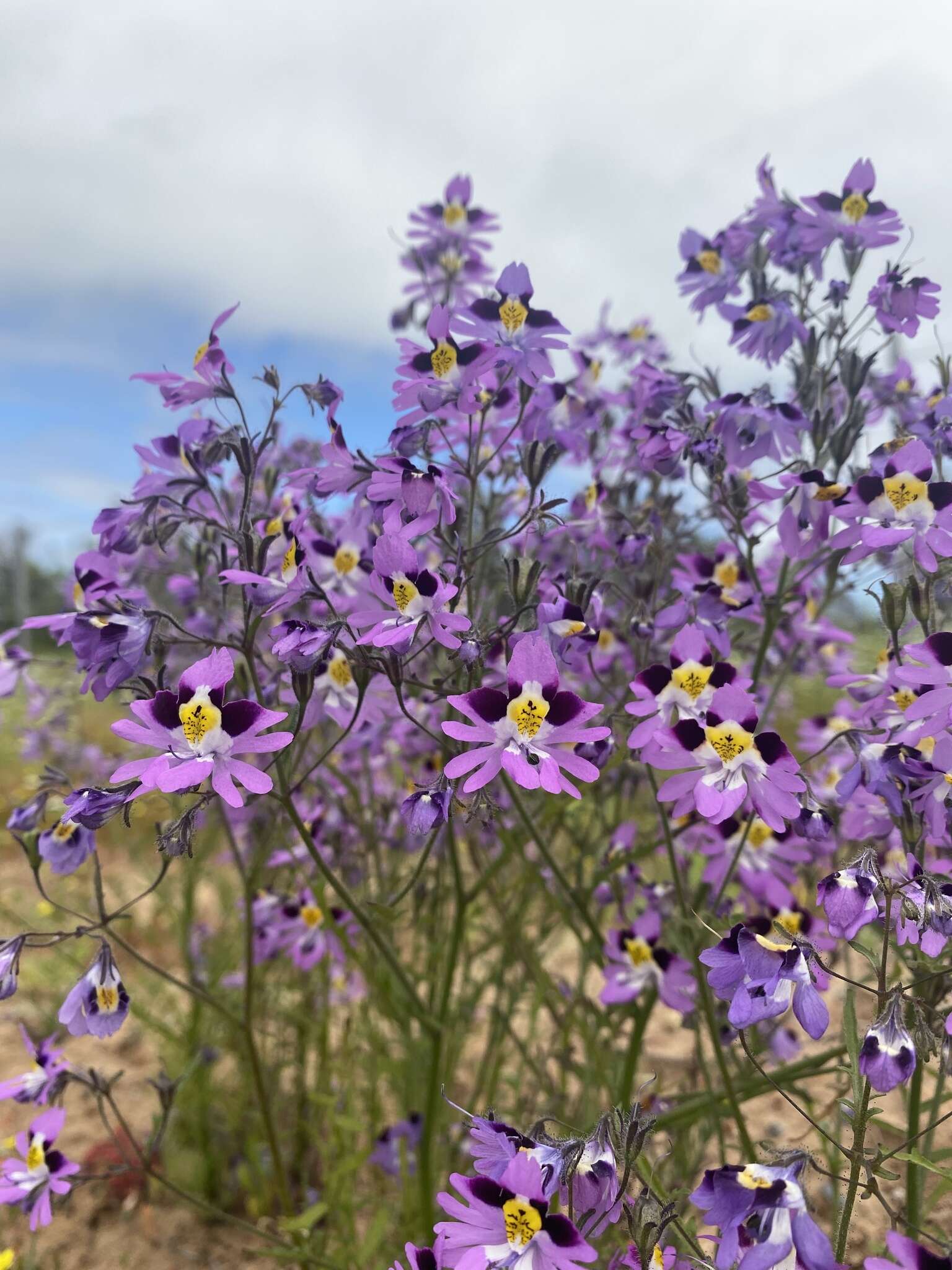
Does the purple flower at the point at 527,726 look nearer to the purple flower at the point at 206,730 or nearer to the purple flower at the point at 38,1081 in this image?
the purple flower at the point at 206,730

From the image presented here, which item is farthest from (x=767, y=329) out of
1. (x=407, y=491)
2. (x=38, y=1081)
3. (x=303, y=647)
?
(x=38, y=1081)

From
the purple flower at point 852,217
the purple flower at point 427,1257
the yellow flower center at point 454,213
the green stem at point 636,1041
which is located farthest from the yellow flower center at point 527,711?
the yellow flower center at point 454,213

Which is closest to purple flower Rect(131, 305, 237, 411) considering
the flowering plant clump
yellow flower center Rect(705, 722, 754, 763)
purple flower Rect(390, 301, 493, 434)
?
the flowering plant clump

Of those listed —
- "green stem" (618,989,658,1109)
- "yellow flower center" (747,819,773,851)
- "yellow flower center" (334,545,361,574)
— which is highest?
"yellow flower center" (334,545,361,574)

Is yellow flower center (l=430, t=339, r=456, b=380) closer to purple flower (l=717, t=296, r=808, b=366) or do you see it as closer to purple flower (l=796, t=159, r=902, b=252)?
purple flower (l=717, t=296, r=808, b=366)

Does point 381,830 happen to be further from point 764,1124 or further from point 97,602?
point 764,1124

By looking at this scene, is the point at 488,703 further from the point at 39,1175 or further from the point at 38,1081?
the point at 39,1175

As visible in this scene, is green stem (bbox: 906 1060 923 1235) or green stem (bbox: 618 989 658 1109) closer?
green stem (bbox: 906 1060 923 1235)
